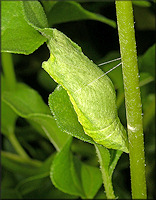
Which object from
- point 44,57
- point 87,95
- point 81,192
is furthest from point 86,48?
point 87,95

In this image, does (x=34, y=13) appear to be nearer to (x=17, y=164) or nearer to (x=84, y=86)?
(x=84, y=86)

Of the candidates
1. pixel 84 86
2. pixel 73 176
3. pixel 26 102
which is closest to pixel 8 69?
pixel 26 102

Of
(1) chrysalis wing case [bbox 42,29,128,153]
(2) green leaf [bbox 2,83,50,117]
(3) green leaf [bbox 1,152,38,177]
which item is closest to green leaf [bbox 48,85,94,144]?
(1) chrysalis wing case [bbox 42,29,128,153]

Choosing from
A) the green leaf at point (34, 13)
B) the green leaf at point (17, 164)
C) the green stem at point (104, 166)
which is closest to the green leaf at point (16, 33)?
the green leaf at point (34, 13)

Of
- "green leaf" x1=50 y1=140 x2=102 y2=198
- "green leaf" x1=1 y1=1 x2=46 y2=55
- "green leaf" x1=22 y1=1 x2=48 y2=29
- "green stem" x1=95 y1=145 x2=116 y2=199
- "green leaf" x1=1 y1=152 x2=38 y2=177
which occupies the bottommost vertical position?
"green leaf" x1=1 y1=152 x2=38 y2=177

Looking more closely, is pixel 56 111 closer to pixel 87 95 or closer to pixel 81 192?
pixel 87 95

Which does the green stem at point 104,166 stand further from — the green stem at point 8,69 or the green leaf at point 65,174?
the green stem at point 8,69

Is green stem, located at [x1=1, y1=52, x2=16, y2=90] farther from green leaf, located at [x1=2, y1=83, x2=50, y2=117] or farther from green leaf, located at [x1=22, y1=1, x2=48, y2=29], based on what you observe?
green leaf, located at [x1=22, y1=1, x2=48, y2=29]
